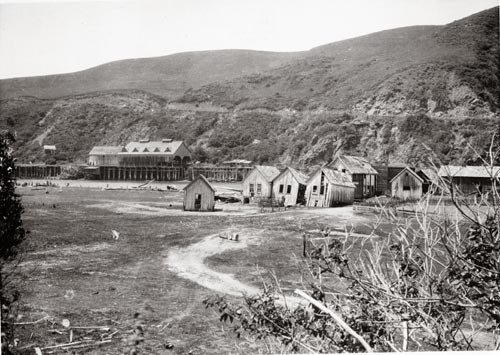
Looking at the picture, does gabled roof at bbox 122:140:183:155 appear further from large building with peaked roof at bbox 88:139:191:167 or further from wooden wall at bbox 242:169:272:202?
wooden wall at bbox 242:169:272:202

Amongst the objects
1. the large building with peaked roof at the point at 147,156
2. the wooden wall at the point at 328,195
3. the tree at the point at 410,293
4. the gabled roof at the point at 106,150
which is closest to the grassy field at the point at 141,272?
the tree at the point at 410,293

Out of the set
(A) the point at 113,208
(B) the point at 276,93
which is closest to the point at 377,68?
(B) the point at 276,93

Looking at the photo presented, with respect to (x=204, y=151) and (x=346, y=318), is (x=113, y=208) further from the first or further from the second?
(x=346, y=318)

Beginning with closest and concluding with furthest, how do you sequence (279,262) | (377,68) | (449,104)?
1. (279,262)
2. (449,104)
3. (377,68)

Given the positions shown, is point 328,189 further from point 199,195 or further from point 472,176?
point 472,176

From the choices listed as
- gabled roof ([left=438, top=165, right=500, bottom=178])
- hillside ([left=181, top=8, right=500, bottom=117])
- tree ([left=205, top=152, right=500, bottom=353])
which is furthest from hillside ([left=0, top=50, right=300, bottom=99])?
hillside ([left=181, top=8, right=500, bottom=117])
